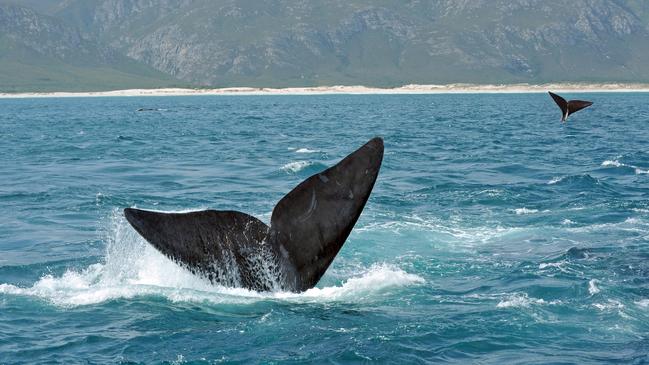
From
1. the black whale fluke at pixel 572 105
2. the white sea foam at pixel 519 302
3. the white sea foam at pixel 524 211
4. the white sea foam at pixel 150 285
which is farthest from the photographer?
the black whale fluke at pixel 572 105

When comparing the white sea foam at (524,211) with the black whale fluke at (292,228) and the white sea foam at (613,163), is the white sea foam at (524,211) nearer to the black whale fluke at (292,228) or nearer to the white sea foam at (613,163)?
the black whale fluke at (292,228)

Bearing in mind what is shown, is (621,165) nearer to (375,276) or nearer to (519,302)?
(375,276)

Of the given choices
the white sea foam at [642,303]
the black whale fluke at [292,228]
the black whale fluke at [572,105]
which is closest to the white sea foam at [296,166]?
the black whale fluke at [572,105]

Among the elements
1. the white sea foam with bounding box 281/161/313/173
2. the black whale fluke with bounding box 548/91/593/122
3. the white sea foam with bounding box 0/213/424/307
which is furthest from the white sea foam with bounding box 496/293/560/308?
the white sea foam with bounding box 281/161/313/173

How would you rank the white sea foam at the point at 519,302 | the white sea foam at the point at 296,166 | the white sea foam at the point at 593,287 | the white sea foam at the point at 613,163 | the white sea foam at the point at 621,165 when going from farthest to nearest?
the white sea foam at the point at 613,163 → the white sea foam at the point at 296,166 → the white sea foam at the point at 621,165 → the white sea foam at the point at 593,287 → the white sea foam at the point at 519,302

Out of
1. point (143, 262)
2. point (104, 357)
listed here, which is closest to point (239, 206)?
point (143, 262)

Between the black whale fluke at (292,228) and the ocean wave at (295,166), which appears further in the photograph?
the ocean wave at (295,166)

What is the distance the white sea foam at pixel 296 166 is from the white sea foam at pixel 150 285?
1918 cm

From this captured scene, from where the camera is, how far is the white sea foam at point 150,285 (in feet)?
47.1

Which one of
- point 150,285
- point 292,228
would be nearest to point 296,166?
point 150,285

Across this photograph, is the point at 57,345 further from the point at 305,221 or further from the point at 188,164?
the point at 188,164

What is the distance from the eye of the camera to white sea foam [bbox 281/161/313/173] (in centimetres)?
3641

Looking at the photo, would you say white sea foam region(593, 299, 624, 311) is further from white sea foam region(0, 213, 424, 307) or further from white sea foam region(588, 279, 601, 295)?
white sea foam region(0, 213, 424, 307)

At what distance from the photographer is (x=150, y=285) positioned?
1542cm
